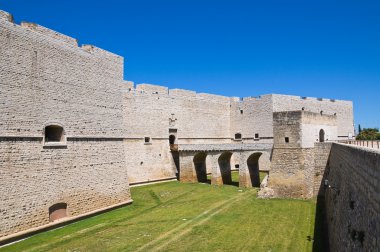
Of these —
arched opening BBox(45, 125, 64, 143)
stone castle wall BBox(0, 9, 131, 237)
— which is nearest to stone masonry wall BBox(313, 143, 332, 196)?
stone castle wall BBox(0, 9, 131, 237)

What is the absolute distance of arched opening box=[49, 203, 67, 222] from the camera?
13.2 metres

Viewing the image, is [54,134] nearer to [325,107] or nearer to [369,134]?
[325,107]

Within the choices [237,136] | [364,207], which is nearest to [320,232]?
[364,207]

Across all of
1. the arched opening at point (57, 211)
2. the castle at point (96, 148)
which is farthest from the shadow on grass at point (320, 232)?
the arched opening at point (57, 211)

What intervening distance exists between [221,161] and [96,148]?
10281 mm

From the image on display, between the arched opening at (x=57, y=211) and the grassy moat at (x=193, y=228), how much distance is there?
1.92 feet

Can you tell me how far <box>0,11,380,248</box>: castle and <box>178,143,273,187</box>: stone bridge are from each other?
0.07 m

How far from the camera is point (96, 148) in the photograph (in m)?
15.7

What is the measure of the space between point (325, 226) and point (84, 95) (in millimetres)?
11036

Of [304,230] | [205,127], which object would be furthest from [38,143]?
[205,127]

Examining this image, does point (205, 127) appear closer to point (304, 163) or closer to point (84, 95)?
point (304, 163)

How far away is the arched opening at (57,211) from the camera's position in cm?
1316

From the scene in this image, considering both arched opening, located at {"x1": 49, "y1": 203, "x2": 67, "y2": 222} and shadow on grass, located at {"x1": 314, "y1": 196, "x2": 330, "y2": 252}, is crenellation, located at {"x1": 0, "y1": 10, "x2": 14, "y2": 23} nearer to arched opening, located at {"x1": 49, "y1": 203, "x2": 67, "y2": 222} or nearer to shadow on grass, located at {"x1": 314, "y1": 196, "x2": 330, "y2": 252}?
arched opening, located at {"x1": 49, "y1": 203, "x2": 67, "y2": 222}

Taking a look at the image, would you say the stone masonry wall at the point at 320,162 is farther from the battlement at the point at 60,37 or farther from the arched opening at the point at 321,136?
the battlement at the point at 60,37
